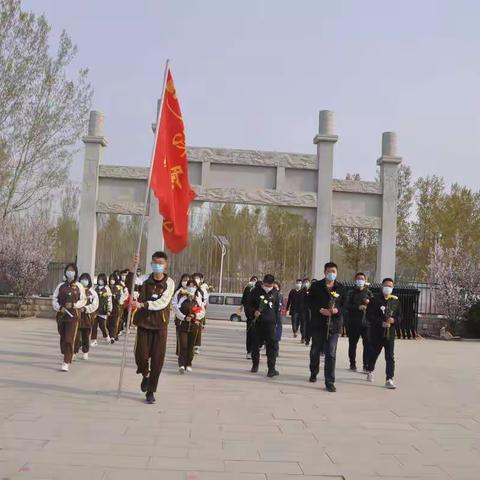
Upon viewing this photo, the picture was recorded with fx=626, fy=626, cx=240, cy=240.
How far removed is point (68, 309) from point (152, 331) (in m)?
2.70

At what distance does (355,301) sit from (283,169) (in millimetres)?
7845

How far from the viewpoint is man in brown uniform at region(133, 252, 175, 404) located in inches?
308

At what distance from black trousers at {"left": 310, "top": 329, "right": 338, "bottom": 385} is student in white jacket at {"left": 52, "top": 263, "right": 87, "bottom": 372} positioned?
3.83m

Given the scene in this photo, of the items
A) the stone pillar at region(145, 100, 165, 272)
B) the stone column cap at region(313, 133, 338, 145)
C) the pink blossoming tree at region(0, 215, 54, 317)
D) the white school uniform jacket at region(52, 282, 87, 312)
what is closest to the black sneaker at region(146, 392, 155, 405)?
the white school uniform jacket at region(52, 282, 87, 312)

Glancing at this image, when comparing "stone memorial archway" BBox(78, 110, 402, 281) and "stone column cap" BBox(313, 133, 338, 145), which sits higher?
"stone column cap" BBox(313, 133, 338, 145)

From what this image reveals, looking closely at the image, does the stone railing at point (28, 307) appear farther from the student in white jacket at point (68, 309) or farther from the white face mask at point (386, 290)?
the white face mask at point (386, 290)

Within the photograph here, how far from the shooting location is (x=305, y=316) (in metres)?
15.8

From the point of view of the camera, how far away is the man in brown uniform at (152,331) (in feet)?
25.7

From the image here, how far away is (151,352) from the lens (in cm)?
793

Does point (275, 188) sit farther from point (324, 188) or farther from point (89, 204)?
point (89, 204)

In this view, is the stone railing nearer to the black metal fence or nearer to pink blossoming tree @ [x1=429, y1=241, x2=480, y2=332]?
the black metal fence

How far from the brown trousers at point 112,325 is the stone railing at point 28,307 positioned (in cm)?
780

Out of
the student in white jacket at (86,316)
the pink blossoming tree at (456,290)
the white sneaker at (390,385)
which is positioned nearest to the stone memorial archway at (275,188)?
the pink blossoming tree at (456,290)

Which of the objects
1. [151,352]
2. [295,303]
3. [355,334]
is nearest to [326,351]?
[355,334]
